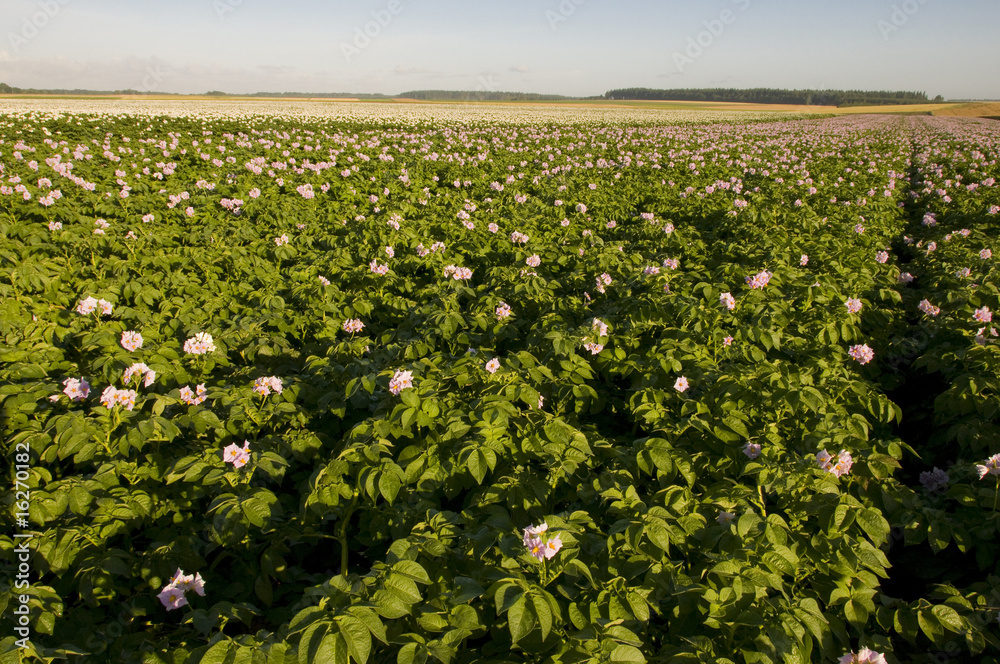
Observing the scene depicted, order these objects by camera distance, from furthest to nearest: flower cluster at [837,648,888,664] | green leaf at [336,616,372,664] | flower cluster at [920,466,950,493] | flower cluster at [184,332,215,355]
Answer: flower cluster at [184,332,215,355] < flower cluster at [920,466,950,493] < flower cluster at [837,648,888,664] < green leaf at [336,616,372,664]

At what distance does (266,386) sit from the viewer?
313 cm

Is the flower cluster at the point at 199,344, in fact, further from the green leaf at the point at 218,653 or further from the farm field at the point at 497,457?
the green leaf at the point at 218,653

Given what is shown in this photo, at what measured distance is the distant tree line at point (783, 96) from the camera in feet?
316

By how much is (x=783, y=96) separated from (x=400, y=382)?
122 m

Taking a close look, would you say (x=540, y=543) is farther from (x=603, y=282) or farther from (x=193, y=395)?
(x=603, y=282)

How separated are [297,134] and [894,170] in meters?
20.2

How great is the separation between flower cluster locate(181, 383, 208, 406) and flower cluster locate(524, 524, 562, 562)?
2276mm

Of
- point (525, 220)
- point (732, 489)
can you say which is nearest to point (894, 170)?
point (525, 220)

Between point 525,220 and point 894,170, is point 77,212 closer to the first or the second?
point 525,220

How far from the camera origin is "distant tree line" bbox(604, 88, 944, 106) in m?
96.2

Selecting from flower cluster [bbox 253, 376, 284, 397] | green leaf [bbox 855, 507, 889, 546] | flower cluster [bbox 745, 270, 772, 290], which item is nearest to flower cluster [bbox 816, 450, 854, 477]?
green leaf [bbox 855, 507, 889, 546]

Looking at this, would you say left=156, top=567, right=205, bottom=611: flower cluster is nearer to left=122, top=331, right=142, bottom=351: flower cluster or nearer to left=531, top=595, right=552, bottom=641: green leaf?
left=531, top=595, right=552, bottom=641: green leaf

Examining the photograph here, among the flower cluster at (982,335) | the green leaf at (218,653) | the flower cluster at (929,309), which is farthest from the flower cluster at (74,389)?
the flower cluster at (929,309)

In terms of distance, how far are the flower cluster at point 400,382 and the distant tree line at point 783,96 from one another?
112 m
